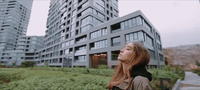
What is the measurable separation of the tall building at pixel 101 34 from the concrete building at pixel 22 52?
35923 millimetres

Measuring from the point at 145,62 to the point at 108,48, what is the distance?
2005cm

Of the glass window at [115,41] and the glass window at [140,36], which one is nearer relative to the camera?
the glass window at [140,36]

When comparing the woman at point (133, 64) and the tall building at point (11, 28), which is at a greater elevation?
the tall building at point (11, 28)

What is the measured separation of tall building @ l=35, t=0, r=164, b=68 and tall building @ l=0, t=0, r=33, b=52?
51088 mm

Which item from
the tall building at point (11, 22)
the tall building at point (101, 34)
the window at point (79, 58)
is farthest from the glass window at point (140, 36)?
the tall building at point (11, 22)

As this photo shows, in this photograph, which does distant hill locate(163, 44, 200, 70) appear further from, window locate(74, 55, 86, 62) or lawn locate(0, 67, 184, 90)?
lawn locate(0, 67, 184, 90)

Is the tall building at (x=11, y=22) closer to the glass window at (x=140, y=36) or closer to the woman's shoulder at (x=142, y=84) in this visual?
the glass window at (x=140, y=36)

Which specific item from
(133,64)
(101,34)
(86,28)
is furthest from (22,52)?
(133,64)

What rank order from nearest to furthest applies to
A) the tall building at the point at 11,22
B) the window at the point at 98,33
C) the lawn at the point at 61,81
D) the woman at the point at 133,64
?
1. the woman at the point at 133,64
2. the lawn at the point at 61,81
3. the window at the point at 98,33
4. the tall building at the point at 11,22

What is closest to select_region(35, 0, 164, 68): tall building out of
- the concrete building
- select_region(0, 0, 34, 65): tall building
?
the concrete building

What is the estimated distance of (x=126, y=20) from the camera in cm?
2019

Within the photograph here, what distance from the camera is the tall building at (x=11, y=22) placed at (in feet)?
219

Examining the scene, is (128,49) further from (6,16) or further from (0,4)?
(0,4)

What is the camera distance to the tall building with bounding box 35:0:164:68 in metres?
19.2
